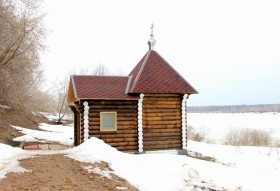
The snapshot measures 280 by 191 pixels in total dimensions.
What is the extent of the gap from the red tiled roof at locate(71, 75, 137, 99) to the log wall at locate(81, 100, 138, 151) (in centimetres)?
30

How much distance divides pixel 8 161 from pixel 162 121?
7420 millimetres

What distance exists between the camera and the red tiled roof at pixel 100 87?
13.7 metres

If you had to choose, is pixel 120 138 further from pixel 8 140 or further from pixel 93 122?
pixel 8 140

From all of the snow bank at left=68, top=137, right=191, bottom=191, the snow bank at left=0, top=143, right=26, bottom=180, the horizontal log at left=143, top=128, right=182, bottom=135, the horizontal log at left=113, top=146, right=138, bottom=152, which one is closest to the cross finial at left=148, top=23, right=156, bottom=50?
the horizontal log at left=143, top=128, right=182, bottom=135

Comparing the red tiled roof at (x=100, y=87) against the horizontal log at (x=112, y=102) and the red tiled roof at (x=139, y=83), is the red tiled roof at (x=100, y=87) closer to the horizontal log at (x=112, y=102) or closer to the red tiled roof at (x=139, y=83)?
the red tiled roof at (x=139, y=83)

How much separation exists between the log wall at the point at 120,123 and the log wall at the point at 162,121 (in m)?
0.55

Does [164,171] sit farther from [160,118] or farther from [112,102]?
[112,102]

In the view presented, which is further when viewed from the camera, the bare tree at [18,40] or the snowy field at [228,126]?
the snowy field at [228,126]

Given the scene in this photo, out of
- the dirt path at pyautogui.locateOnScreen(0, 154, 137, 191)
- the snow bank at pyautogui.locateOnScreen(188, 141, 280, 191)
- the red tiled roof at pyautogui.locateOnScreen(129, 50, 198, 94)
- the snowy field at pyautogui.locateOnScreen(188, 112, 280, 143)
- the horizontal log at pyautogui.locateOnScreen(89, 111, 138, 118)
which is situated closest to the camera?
the dirt path at pyautogui.locateOnScreen(0, 154, 137, 191)

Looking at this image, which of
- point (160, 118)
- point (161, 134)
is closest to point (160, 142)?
point (161, 134)

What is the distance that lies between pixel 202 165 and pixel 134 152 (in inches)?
157

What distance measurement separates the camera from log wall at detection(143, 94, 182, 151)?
563 inches

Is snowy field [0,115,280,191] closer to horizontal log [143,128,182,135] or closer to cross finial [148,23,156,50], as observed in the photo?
horizontal log [143,128,182,135]

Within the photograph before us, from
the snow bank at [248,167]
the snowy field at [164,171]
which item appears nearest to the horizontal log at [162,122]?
the snowy field at [164,171]
